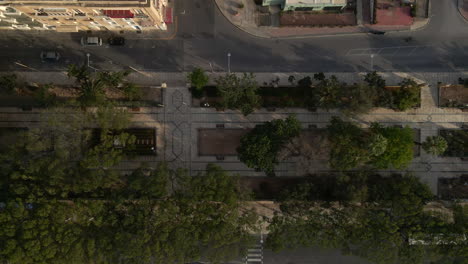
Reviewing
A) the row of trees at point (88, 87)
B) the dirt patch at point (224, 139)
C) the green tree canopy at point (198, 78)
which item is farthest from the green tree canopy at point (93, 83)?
the dirt patch at point (224, 139)

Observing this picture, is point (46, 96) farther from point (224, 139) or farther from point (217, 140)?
point (224, 139)

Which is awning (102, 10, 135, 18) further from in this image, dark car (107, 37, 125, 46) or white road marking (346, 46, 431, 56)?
white road marking (346, 46, 431, 56)

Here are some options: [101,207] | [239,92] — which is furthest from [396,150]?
[101,207]

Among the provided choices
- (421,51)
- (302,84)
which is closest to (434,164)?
(421,51)

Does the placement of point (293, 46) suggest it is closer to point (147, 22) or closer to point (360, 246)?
point (147, 22)

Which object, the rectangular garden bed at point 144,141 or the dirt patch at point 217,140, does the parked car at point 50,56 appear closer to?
the rectangular garden bed at point 144,141

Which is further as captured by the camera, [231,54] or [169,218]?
[231,54]

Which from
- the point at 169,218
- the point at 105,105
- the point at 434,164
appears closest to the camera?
the point at 169,218
